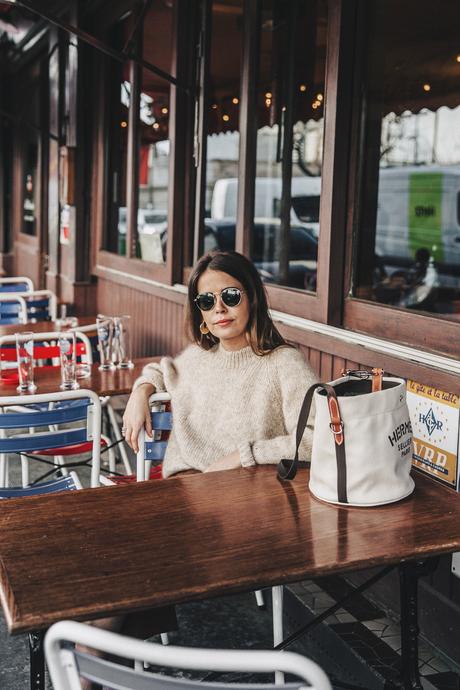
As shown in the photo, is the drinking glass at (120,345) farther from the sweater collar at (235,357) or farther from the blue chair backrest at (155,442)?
the sweater collar at (235,357)

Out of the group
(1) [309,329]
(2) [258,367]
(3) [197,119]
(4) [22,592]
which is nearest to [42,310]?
(3) [197,119]

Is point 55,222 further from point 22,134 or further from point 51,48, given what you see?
point 22,134

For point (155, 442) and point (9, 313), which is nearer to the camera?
point (155, 442)

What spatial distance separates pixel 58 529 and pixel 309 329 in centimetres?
186

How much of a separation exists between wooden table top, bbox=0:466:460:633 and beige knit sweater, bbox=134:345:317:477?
0.29 metres

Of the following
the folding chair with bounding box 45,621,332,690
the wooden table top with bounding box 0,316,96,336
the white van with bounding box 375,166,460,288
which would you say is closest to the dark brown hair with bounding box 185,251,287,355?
the folding chair with bounding box 45,621,332,690

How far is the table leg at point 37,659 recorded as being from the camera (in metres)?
1.54

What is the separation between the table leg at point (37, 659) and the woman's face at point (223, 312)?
1.13 m

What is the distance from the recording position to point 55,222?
7273 millimetres

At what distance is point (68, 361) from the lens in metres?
3.53

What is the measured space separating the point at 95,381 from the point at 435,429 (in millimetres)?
1569

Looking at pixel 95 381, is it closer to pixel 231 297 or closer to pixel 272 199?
pixel 231 297

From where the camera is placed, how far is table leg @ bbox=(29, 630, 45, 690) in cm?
154

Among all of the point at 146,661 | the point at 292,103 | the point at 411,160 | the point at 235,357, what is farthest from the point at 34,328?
the point at 411,160
